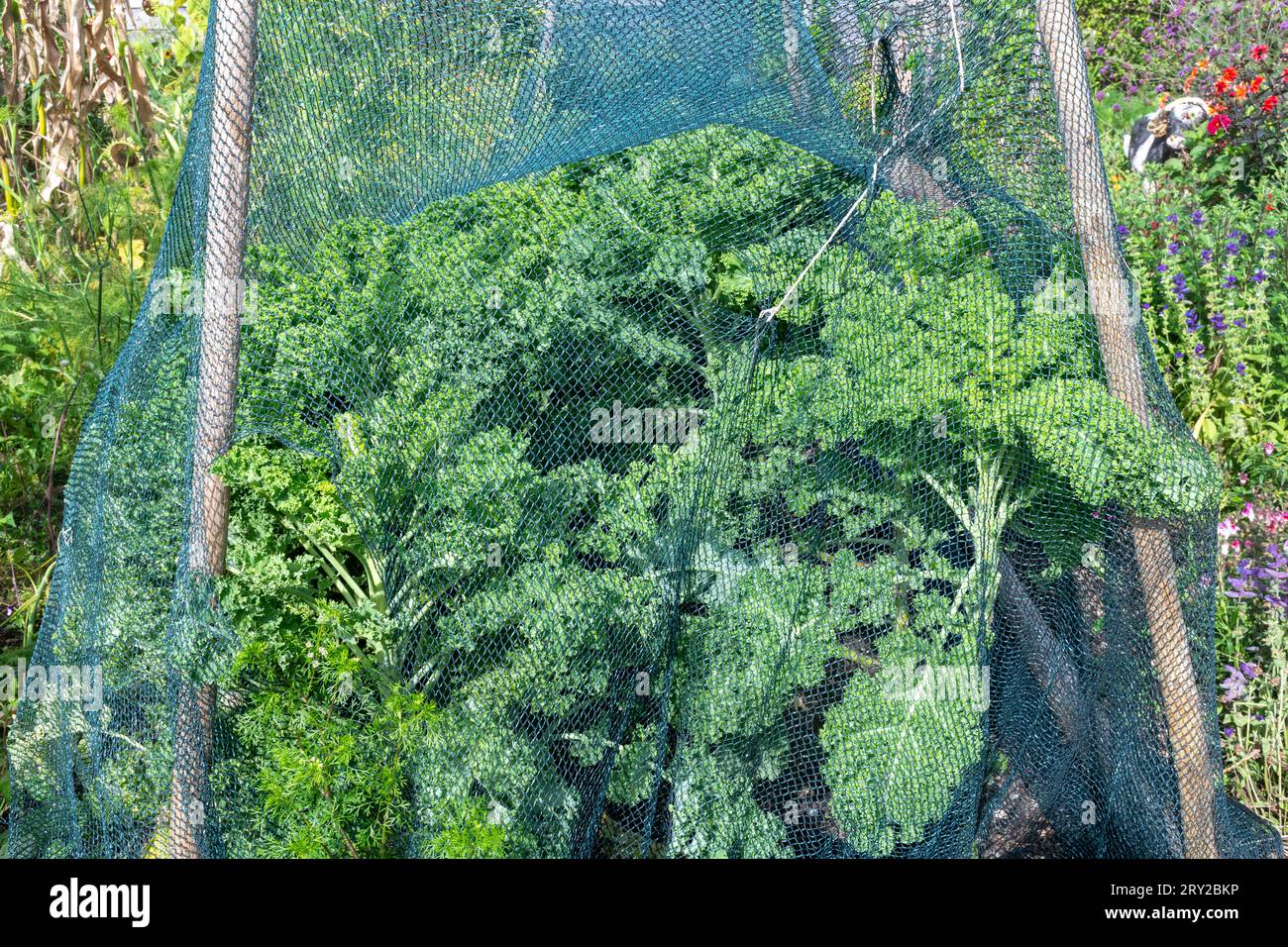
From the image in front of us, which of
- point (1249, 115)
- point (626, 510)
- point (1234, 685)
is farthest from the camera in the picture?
point (1249, 115)

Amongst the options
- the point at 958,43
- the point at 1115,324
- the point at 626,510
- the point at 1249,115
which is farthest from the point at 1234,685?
the point at 1249,115

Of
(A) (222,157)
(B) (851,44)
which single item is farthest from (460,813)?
(B) (851,44)

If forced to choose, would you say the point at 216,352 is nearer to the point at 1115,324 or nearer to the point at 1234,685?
the point at 1115,324

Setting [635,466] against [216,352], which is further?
[635,466]

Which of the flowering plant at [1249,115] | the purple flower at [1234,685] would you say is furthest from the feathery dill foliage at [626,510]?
the flowering plant at [1249,115]

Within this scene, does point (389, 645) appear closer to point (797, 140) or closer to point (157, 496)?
point (157, 496)

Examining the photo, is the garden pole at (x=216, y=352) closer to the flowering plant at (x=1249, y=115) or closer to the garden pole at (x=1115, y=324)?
the garden pole at (x=1115, y=324)
